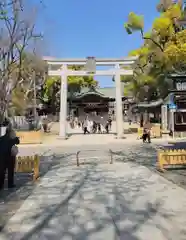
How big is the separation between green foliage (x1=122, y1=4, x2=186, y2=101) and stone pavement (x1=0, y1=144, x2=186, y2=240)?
753 cm

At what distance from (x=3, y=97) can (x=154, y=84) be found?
2256cm

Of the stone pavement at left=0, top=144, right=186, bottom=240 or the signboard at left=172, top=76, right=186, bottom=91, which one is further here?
the signboard at left=172, top=76, right=186, bottom=91

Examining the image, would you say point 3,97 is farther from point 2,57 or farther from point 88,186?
point 88,186

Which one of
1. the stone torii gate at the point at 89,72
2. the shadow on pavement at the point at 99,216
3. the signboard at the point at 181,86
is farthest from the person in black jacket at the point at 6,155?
the stone torii gate at the point at 89,72

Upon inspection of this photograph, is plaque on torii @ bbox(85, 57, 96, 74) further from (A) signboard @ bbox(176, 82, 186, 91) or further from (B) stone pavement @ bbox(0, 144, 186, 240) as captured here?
(B) stone pavement @ bbox(0, 144, 186, 240)

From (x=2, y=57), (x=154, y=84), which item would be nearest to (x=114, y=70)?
(x=154, y=84)

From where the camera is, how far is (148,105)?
42.2m

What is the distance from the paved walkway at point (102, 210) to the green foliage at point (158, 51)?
7.52 metres

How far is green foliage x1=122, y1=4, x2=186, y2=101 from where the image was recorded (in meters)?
17.1

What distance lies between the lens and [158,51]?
90.3ft

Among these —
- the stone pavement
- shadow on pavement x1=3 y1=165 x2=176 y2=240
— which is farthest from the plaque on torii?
shadow on pavement x1=3 y1=165 x2=176 y2=240

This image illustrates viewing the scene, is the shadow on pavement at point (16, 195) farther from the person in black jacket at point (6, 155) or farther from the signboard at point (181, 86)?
the signboard at point (181, 86)

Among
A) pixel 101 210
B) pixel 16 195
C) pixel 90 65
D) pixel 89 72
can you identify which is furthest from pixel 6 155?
pixel 89 72

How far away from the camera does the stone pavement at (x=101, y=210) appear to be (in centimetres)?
531
